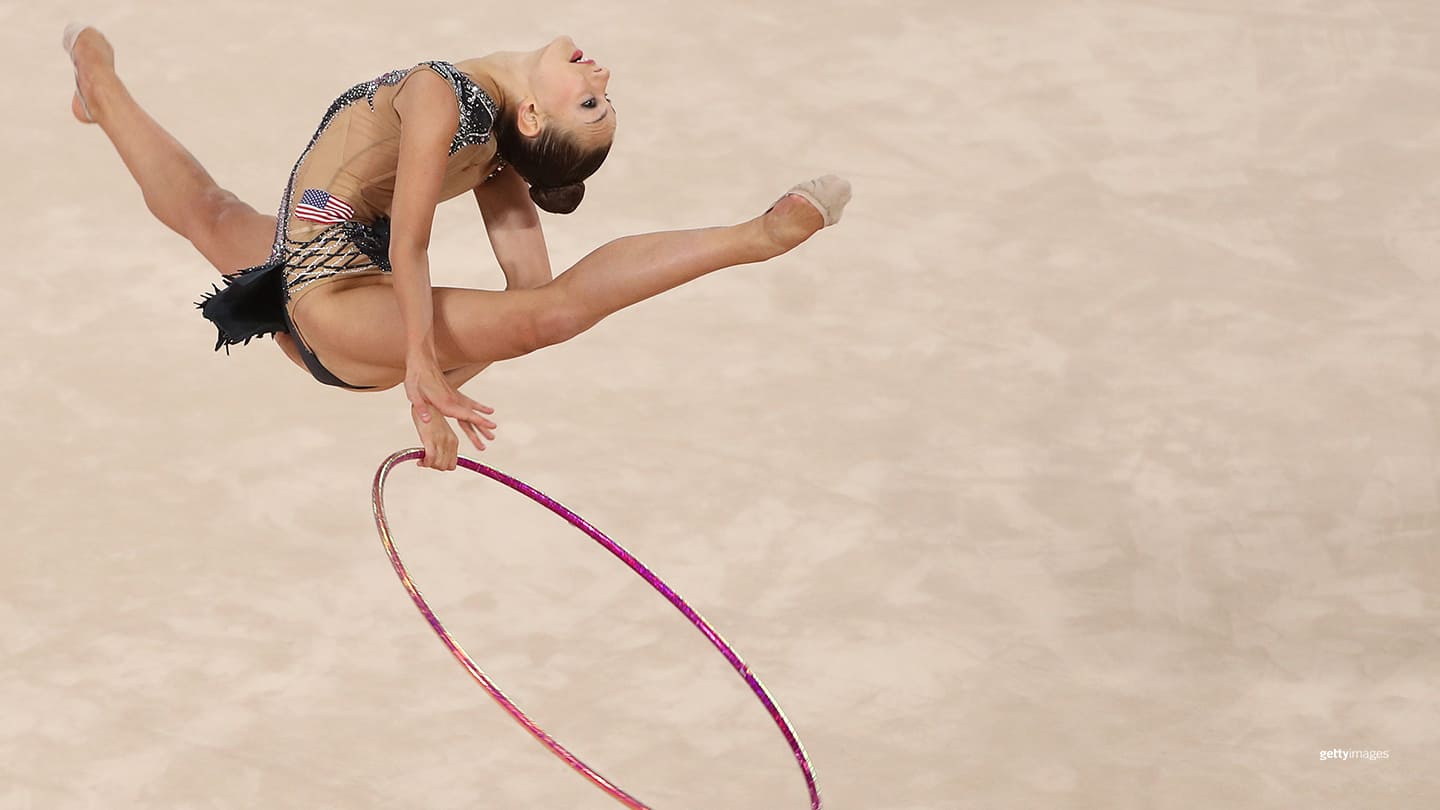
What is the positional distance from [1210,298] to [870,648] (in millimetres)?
2802

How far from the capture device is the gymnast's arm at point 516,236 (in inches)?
194

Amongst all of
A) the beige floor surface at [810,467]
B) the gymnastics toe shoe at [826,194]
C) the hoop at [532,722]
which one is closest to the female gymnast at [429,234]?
the gymnastics toe shoe at [826,194]

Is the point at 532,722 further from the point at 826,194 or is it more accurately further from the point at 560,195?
the point at 826,194

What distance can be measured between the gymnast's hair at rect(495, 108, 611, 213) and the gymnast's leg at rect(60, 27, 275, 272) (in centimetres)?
92

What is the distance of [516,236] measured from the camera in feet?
16.2

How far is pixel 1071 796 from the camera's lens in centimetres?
688

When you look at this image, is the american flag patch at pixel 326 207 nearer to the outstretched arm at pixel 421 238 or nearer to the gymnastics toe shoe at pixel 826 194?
the outstretched arm at pixel 421 238

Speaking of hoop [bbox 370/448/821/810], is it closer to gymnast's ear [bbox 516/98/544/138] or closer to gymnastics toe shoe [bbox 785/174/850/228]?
gymnast's ear [bbox 516/98/544/138]

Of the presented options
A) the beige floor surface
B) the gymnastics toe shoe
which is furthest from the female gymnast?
the beige floor surface

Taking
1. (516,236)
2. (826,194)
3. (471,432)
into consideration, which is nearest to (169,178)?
(516,236)

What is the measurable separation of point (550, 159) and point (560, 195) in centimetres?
16

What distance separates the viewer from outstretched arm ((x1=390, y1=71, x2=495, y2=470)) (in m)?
4.14

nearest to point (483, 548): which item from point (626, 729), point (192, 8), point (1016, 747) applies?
point (626, 729)

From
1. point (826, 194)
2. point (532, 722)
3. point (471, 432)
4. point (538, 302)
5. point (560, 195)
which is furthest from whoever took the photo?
point (532, 722)
